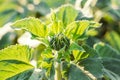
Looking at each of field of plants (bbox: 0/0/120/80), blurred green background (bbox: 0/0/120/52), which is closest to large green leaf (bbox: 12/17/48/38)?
field of plants (bbox: 0/0/120/80)

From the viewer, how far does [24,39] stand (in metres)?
1.65

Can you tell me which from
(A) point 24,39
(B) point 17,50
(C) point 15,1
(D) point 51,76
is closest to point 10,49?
(B) point 17,50

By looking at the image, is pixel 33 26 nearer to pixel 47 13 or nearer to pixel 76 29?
pixel 76 29

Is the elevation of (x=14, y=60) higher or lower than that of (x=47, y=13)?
lower

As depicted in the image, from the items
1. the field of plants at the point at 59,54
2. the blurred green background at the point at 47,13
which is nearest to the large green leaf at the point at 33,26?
the field of plants at the point at 59,54

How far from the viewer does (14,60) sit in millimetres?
1312

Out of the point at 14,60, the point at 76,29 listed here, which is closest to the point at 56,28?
the point at 76,29

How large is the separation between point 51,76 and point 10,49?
0.16 meters

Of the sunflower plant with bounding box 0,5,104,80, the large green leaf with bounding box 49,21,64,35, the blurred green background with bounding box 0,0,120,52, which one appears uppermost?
the blurred green background with bounding box 0,0,120,52

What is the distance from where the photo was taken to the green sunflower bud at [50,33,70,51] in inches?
48.0

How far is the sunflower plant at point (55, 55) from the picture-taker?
124 cm

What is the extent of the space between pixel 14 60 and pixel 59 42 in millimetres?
190

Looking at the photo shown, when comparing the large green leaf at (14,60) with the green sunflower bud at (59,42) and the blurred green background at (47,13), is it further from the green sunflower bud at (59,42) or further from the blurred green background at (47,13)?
the blurred green background at (47,13)

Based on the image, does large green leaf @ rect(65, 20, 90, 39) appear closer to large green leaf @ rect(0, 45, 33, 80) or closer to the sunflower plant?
the sunflower plant
